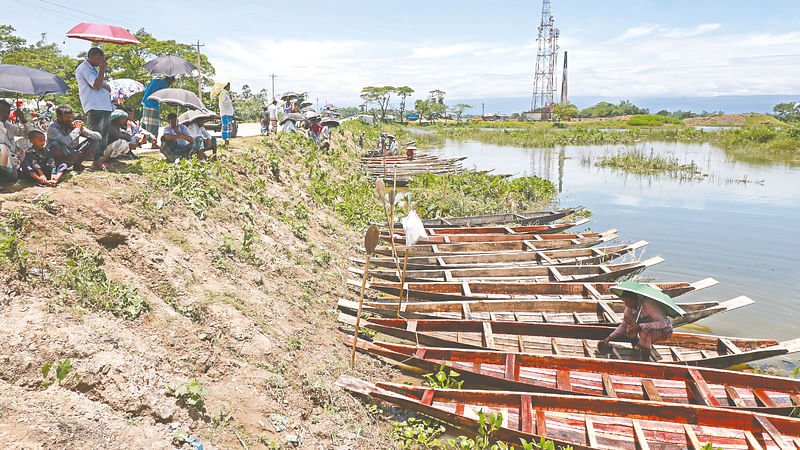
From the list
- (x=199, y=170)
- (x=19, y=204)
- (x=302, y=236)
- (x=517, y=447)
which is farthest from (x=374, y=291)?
(x=19, y=204)

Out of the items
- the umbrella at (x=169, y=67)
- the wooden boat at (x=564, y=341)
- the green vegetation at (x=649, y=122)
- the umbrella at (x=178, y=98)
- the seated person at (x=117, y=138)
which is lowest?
the wooden boat at (x=564, y=341)

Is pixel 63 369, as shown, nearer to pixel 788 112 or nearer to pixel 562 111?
pixel 788 112

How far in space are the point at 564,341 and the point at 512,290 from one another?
1.54 m

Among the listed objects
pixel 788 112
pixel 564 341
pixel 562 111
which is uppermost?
pixel 562 111

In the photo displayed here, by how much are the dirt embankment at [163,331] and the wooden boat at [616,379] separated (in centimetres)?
109

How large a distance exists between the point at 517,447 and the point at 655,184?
20.0m

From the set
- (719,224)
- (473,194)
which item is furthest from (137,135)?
(719,224)

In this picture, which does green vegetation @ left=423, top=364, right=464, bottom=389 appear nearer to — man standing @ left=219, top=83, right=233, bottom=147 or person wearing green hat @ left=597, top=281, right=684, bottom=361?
person wearing green hat @ left=597, top=281, right=684, bottom=361

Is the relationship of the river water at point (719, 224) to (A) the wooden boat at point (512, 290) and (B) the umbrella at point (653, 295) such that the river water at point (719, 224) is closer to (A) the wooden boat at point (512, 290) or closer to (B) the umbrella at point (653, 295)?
(A) the wooden boat at point (512, 290)

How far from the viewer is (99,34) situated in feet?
23.2

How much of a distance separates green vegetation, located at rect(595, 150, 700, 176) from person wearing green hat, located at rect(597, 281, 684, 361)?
2056 centimetres

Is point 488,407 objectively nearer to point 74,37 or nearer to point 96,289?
point 96,289

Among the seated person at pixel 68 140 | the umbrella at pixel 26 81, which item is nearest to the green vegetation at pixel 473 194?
the seated person at pixel 68 140

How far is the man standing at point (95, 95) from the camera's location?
247 inches
